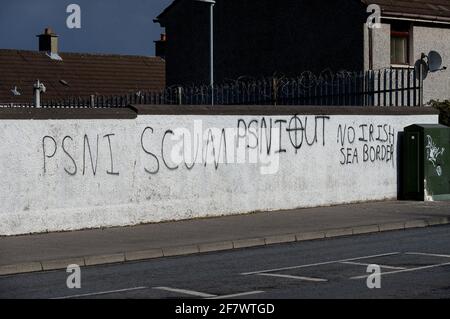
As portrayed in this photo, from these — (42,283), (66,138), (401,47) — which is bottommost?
(42,283)

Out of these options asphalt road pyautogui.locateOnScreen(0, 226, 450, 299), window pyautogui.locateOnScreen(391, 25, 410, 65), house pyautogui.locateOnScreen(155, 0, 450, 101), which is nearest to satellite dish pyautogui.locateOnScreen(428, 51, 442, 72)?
house pyautogui.locateOnScreen(155, 0, 450, 101)

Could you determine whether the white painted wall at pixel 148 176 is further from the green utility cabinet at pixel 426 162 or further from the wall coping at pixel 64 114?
the green utility cabinet at pixel 426 162

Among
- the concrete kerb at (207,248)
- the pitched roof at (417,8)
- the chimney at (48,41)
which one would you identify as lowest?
the concrete kerb at (207,248)

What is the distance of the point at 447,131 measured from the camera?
74.8ft

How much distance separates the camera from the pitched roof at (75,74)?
156 ft

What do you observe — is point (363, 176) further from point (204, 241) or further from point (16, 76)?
point (16, 76)

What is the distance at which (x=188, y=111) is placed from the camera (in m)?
18.5

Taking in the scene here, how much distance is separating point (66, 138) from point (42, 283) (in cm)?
562

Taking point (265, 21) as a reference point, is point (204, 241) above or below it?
below

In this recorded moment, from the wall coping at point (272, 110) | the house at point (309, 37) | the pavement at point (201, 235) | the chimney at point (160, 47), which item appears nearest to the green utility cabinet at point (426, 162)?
the wall coping at point (272, 110)

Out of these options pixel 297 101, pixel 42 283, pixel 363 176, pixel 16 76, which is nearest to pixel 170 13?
pixel 16 76

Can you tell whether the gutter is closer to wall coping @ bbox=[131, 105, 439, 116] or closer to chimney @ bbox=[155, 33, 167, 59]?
wall coping @ bbox=[131, 105, 439, 116]

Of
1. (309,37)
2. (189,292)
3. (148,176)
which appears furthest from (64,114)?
(309,37)

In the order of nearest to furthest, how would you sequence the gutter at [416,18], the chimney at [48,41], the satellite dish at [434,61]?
the satellite dish at [434,61], the gutter at [416,18], the chimney at [48,41]
